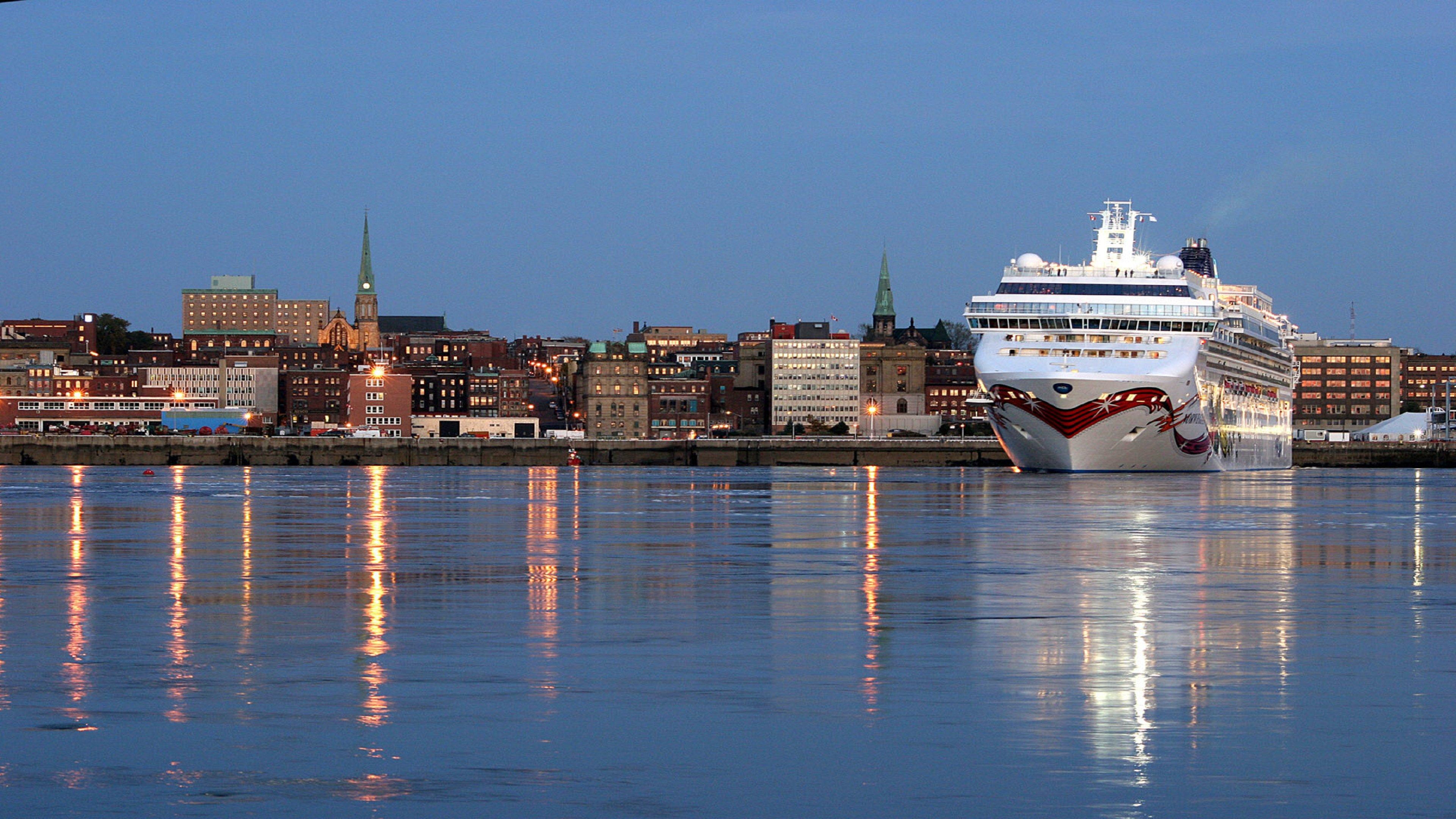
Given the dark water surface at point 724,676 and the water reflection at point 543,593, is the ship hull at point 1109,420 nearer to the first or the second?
the water reflection at point 543,593

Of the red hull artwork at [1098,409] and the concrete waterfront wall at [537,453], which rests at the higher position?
the red hull artwork at [1098,409]

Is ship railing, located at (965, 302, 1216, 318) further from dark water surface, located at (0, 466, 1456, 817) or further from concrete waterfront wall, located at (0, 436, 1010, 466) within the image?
concrete waterfront wall, located at (0, 436, 1010, 466)

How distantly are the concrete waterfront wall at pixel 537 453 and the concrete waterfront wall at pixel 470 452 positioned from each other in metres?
0.10

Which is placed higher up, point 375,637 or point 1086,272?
point 1086,272

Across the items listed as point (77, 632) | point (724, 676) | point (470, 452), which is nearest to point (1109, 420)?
point (77, 632)

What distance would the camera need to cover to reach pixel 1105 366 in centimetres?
8994

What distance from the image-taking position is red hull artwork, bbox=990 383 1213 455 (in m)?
89.1

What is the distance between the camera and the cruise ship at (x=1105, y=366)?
89.4m

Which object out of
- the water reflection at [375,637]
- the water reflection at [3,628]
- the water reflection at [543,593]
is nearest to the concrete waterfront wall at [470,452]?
the water reflection at [543,593]

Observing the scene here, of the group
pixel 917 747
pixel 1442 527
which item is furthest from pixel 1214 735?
pixel 1442 527

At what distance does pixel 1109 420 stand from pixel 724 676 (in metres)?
73.2

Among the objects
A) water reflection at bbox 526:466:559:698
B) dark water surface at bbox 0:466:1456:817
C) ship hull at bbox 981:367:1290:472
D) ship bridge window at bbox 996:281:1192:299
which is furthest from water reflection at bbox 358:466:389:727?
ship bridge window at bbox 996:281:1192:299

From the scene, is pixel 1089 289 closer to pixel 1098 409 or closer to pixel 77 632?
pixel 1098 409

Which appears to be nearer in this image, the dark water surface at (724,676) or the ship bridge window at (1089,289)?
the dark water surface at (724,676)
